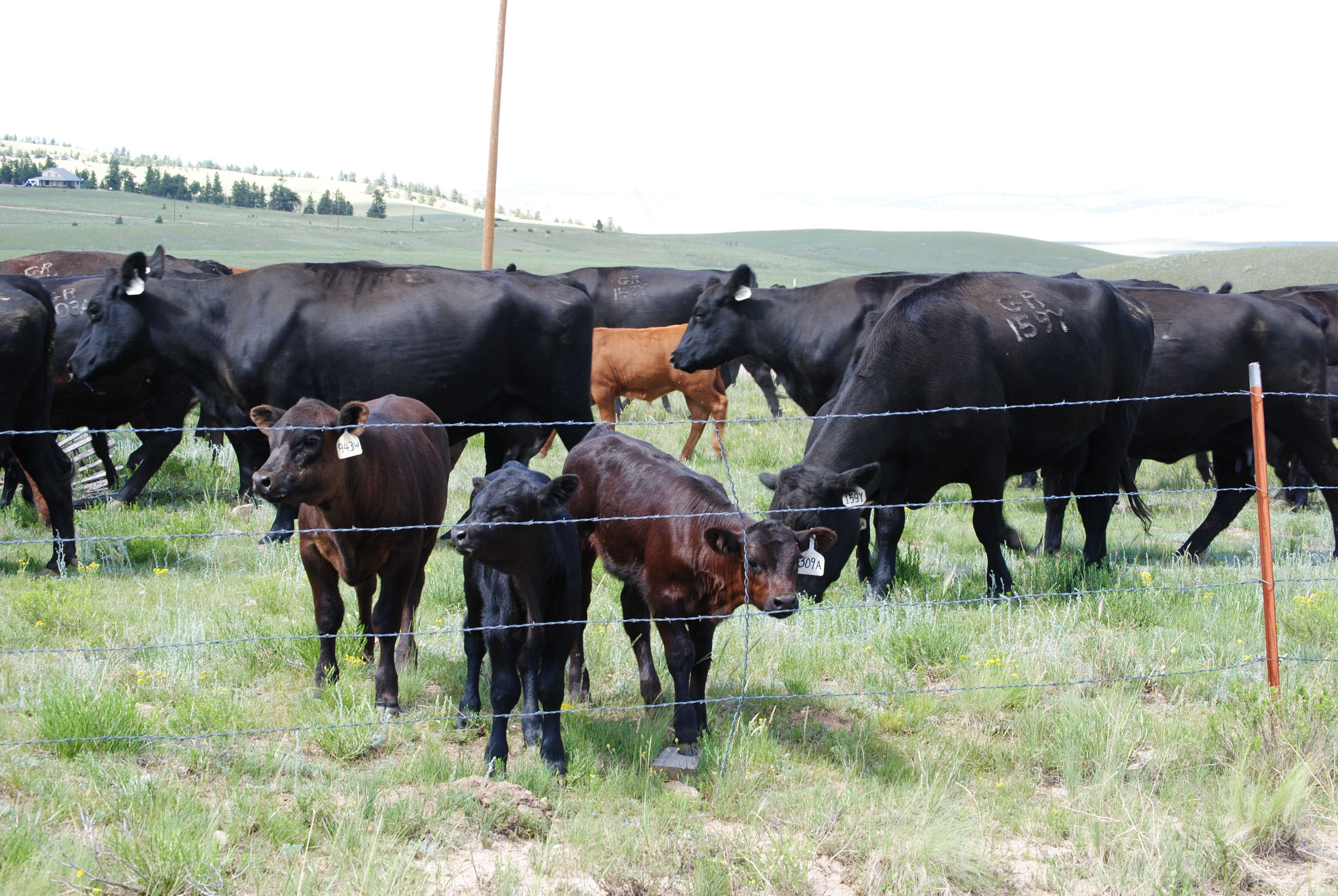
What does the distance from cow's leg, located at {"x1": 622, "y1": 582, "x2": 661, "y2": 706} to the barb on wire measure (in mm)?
104

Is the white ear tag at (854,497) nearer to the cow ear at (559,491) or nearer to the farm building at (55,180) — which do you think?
the cow ear at (559,491)

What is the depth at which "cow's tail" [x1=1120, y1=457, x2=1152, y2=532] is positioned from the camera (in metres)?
10.5

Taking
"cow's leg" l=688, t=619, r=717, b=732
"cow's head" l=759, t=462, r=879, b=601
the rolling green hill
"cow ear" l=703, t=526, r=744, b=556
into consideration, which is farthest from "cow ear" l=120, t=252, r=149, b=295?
the rolling green hill

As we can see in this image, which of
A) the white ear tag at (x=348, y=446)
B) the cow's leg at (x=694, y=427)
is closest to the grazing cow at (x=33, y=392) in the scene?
the white ear tag at (x=348, y=446)

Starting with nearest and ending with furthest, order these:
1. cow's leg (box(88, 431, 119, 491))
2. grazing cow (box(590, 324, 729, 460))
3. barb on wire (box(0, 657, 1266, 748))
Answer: barb on wire (box(0, 657, 1266, 748)) < cow's leg (box(88, 431, 119, 491)) < grazing cow (box(590, 324, 729, 460))

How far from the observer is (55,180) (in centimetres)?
8394

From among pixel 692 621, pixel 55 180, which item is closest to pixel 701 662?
pixel 692 621

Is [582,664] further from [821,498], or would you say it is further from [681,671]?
[821,498]

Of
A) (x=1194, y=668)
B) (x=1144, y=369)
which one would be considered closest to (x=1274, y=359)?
(x=1144, y=369)

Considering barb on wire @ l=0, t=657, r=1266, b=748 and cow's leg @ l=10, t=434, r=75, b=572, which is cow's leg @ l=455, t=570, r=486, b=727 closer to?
barb on wire @ l=0, t=657, r=1266, b=748

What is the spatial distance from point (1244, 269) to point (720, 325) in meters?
73.5

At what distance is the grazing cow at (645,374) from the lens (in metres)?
15.4

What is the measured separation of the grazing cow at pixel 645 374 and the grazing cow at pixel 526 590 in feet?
33.2

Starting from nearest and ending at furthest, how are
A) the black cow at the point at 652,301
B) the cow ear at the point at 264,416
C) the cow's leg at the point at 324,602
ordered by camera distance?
the cow ear at the point at 264,416 → the cow's leg at the point at 324,602 → the black cow at the point at 652,301
